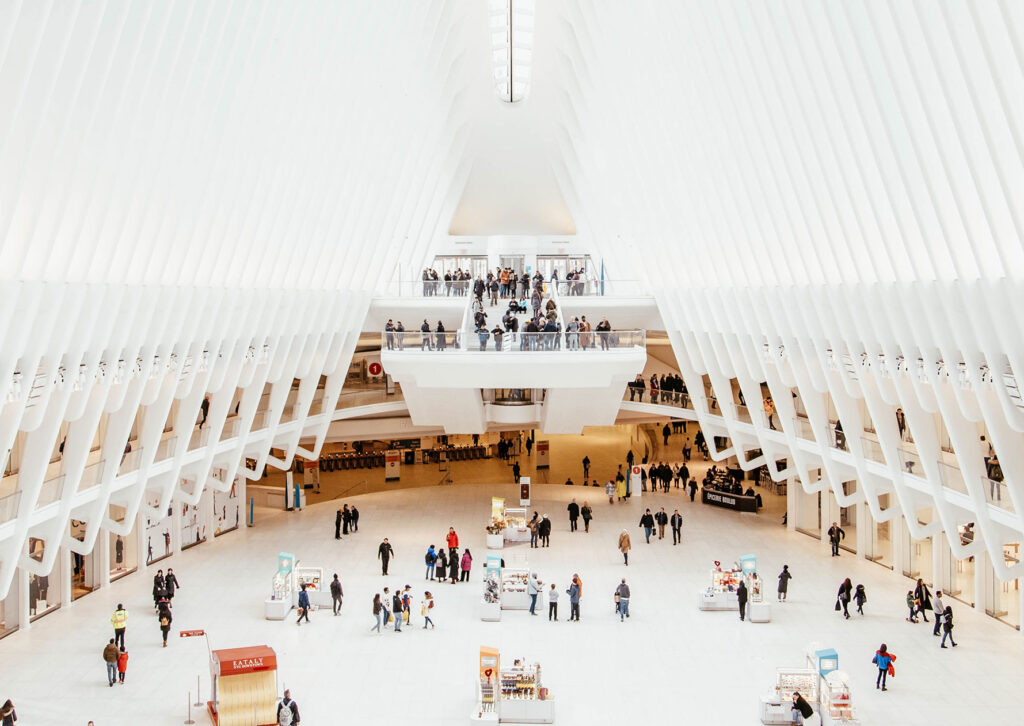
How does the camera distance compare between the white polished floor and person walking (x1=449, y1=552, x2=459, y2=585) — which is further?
person walking (x1=449, y1=552, x2=459, y2=585)

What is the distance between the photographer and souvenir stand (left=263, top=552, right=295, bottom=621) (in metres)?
21.5

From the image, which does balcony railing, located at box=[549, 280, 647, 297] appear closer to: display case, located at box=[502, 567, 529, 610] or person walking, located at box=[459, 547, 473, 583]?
person walking, located at box=[459, 547, 473, 583]

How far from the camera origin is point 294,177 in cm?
2147

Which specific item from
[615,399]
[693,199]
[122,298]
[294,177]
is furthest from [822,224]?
[615,399]

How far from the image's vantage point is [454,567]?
24312mm

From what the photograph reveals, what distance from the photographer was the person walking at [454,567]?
2428 cm

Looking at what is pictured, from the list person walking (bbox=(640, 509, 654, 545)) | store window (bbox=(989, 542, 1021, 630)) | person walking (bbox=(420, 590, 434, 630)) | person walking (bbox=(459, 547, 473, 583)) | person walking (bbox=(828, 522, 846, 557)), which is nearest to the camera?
person walking (bbox=(420, 590, 434, 630))

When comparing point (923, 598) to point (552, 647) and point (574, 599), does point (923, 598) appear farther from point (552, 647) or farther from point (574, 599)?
point (552, 647)

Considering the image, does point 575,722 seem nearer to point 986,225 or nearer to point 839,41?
point 986,225

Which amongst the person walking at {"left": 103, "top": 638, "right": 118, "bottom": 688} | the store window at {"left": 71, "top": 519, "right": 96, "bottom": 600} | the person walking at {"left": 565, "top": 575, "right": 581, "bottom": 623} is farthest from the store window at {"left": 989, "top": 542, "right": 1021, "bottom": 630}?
the store window at {"left": 71, "top": 519, "right": 96, "bottom": 600}

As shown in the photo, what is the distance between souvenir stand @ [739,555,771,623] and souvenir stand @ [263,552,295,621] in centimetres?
1056

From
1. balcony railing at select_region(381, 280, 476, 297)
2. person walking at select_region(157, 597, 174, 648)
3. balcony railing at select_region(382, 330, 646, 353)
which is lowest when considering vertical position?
person walking at select_region(157, 597, 174, 648)

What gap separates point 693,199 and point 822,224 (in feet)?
21.5

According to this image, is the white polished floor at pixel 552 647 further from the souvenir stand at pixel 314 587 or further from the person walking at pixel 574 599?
the souvenir stand at pixel 314 587
